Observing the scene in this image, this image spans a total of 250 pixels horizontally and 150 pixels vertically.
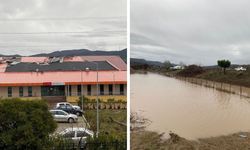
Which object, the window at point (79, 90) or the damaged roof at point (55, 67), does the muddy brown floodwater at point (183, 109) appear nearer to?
the damaged roof at point (55, 67)

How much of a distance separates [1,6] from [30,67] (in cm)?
108

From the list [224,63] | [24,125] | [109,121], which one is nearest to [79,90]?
[109,121]

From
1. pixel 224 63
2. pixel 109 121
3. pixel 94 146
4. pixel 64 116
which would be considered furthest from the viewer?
pixel 64 116

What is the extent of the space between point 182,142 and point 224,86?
0.35 m

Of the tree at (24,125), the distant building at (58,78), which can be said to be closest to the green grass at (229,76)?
the distant building at (58,78)

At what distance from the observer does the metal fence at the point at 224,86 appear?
5.89ft

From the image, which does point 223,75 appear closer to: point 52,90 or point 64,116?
point 52,90

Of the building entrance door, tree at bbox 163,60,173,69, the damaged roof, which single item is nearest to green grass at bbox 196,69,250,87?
tree at bbox 163,60,173,69

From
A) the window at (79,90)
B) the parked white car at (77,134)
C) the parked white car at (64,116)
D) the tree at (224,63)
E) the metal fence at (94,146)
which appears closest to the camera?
the tree at (224,63)

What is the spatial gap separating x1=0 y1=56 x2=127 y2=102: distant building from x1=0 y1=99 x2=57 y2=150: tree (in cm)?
22

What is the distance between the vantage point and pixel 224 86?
1.82 meters

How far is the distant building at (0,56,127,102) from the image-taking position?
10.8 ft

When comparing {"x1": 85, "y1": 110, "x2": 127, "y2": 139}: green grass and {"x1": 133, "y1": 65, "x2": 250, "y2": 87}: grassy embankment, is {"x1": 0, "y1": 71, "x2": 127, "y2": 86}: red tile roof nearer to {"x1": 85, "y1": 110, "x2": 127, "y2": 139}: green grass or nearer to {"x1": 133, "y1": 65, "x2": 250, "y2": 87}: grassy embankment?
{"x1": 85, "y1": 110, "x2": 127, "y2": 139}: green grass

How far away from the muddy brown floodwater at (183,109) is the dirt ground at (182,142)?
0.08 ft
